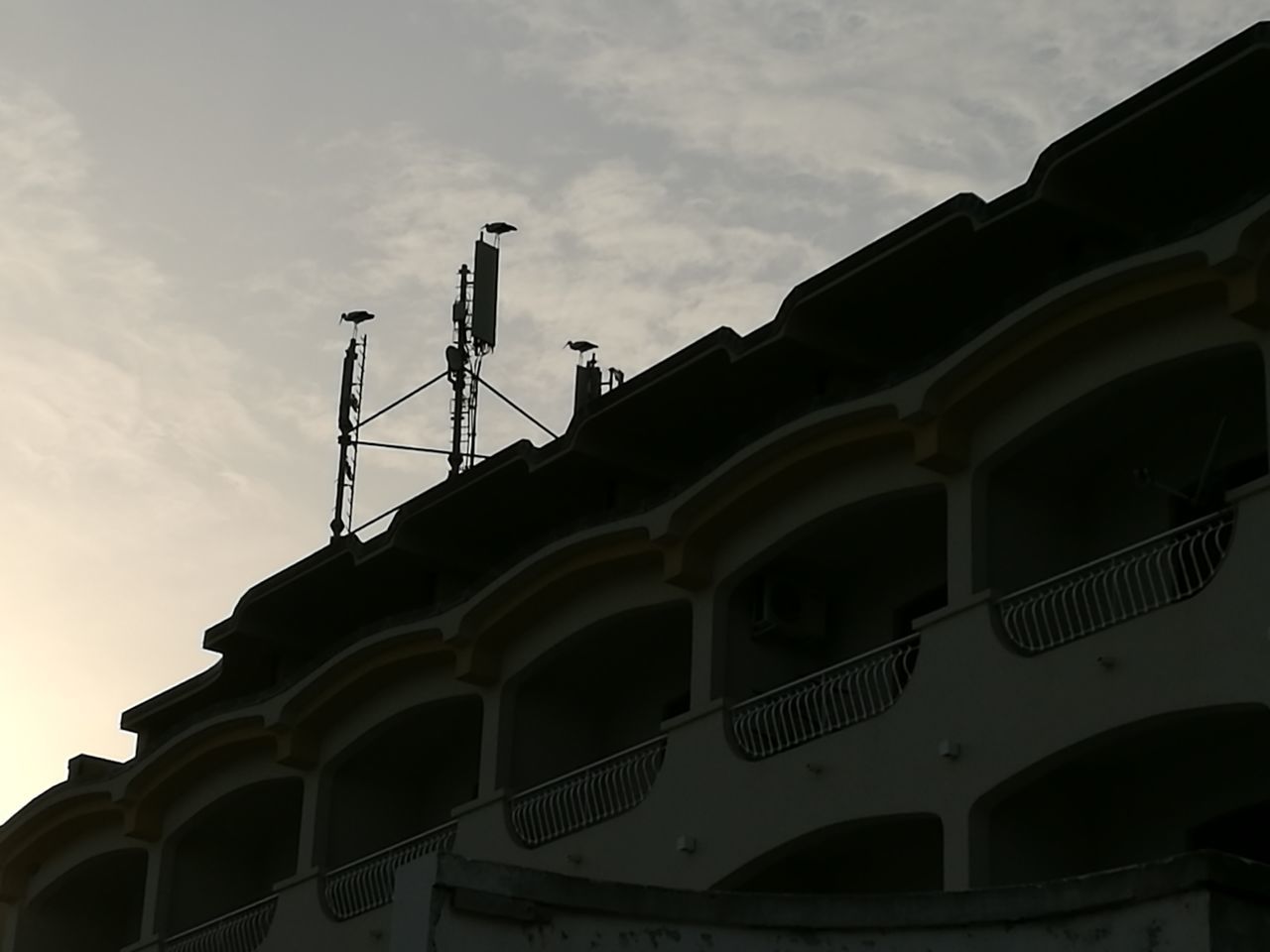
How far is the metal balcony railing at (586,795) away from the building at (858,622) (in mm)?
96

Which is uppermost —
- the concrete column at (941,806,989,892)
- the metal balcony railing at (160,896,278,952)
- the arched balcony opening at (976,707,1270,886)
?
the metal balcony railing at (160,896,278,952)

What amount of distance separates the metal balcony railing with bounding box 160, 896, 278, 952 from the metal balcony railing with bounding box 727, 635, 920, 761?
29.8ft

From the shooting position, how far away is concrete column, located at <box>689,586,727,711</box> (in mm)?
28422

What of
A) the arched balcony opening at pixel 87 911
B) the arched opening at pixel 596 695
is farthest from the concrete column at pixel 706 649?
the arched balcony opening at pixel 87 911

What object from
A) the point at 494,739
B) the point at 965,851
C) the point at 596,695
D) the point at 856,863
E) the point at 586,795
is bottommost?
the point at 965,851

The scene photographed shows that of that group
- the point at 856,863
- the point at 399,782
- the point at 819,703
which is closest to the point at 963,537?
the point at 819,703

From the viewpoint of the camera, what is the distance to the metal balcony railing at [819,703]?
26750mm

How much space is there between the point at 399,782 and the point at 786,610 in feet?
27.8

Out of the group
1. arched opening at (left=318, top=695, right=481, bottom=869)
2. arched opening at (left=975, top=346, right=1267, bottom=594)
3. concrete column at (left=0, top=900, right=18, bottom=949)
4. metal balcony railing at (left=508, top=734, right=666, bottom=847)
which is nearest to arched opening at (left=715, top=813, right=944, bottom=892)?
metal balcony railing at (left=508, top=734, right=666, bottom=847)

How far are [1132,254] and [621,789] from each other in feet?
30.5

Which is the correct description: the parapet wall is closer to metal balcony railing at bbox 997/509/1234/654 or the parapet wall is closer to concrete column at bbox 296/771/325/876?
metal balcony railing at bbox 997/509/1234/654

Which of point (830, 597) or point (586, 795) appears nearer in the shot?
point (830, 597)

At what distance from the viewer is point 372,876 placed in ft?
107

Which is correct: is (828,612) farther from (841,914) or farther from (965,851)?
(841,914)
